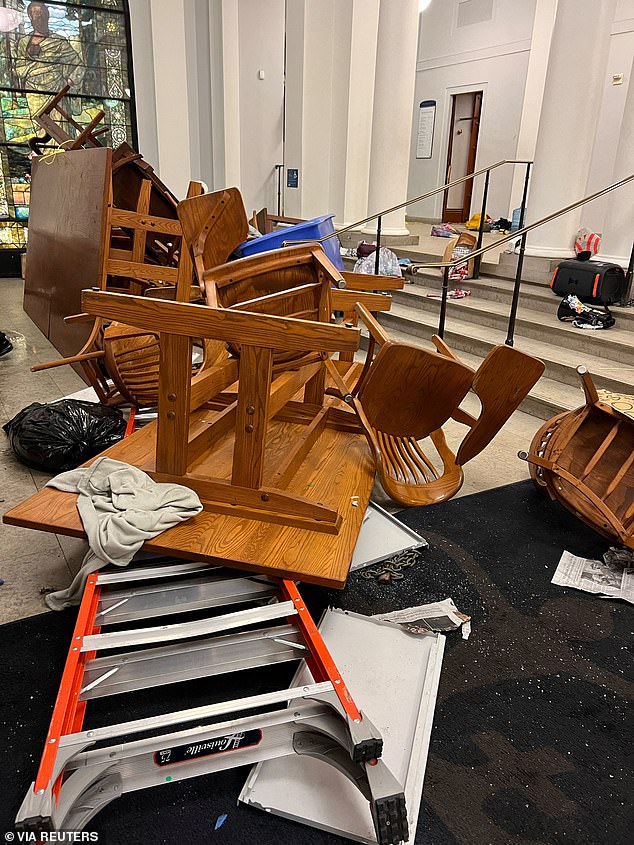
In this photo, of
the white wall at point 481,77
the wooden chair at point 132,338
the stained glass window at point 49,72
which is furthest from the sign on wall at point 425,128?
the wooden chair at point 132,338

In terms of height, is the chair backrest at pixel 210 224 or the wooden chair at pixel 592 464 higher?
the chair backrest at pixel 210 224

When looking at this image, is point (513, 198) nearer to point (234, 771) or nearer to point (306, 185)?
point (306, 185)

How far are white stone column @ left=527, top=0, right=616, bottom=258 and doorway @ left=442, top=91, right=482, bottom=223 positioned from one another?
20.6 feet

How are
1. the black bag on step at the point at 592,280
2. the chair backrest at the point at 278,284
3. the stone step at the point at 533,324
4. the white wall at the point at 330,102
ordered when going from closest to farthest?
1. the chair backrest at the point at 278,284
2. the stone step at the point at 533,324
3. the black bag on step at the point at 592,280
4. the white wall at the point at 330,102

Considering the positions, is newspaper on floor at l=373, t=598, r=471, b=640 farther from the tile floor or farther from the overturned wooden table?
the tile floor

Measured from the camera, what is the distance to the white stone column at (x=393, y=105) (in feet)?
21.2

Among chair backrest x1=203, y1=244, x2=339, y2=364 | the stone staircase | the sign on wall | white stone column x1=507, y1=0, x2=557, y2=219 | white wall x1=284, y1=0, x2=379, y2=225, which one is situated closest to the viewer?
chair backrest x1=203, y1=244, x2=339, y2=364

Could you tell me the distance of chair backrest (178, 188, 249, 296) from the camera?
2.43 m

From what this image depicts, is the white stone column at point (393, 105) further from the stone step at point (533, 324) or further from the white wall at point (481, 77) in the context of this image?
the white wall at point (481, 77)

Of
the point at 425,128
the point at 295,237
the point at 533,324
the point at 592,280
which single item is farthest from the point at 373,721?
the point at 425,128

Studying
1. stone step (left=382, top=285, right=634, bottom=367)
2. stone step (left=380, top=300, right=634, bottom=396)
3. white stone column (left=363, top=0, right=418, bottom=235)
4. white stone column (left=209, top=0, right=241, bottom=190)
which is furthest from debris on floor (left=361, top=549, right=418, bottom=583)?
white stone column (left=209, top=0, right=241, bottom=190)

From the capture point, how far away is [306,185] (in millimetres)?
8680

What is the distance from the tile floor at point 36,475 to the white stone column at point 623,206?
2140 millimetres

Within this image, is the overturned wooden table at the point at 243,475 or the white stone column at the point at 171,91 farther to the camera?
the white stone column at the point at 171,91
